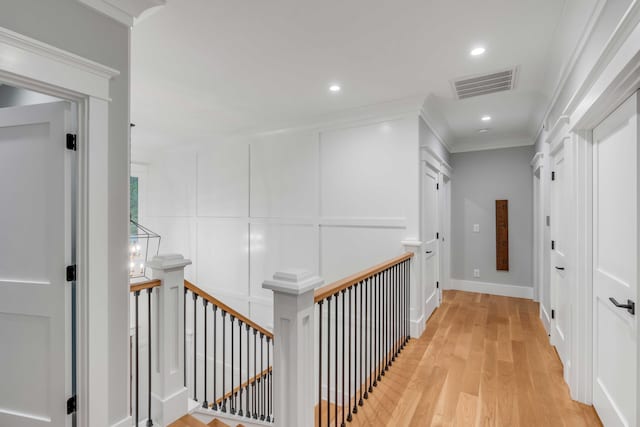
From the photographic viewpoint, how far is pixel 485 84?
304 centimetres

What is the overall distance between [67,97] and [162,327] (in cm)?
146

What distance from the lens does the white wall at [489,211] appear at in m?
5.01

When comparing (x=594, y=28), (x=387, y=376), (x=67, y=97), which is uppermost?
(x=594, y=28)

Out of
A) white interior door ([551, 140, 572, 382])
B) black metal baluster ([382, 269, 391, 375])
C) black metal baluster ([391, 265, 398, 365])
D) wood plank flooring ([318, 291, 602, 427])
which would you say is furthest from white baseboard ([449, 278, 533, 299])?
black metal baluster ([382, 269, 391, 375])

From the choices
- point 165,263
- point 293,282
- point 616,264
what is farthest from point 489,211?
point 165,263

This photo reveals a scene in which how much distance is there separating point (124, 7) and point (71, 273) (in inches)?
60.5

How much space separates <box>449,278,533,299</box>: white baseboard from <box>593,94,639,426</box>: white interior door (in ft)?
10.8

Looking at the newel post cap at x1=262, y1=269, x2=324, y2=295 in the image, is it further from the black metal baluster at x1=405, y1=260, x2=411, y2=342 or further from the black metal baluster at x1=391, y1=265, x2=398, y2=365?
the black metal baluster at x1=405, y1=260, x2=411, y2=342

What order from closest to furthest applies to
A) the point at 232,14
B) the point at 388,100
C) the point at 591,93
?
1. the point at 591,93
2. the point at 232,14
3. the point at 388,100

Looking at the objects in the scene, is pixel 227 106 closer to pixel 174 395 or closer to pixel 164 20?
pixel 164 20

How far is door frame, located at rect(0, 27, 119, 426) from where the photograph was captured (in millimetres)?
1635

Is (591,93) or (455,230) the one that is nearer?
(591,93)

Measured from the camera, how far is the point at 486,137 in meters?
5.06

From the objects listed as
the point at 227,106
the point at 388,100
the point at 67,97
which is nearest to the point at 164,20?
the point at 67,97
